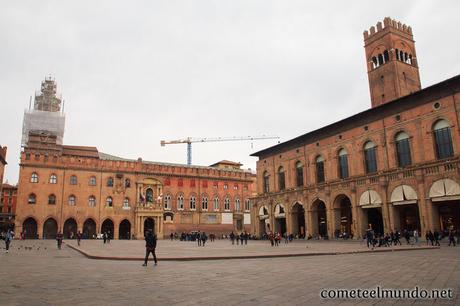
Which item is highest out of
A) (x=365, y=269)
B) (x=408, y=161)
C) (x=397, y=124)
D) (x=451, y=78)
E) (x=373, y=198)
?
(x=451, y=78)

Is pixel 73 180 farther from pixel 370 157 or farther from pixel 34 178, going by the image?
pixel 370 157

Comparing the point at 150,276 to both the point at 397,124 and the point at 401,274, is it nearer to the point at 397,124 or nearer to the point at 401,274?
the point at 401,274

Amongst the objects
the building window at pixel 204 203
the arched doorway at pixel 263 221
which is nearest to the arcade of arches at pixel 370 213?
the arched doorway at pixel 263 221

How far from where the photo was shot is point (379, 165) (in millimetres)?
36281

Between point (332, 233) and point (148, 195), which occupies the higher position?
point (148, 195)

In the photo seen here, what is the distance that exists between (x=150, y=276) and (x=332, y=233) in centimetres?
3285

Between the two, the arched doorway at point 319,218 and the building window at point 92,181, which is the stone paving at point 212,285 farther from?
the building window at point 92,181

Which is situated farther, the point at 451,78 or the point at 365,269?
the point at 451,78

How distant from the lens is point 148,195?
61.7 metres

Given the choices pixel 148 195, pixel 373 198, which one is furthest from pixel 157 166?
pixel 373 198

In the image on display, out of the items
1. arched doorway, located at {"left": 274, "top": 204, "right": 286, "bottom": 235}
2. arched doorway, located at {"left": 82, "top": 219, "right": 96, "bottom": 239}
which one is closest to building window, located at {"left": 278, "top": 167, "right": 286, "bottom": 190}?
arched doorway, located at {"left": 274, "top": 204, "right": 286, "bottom": 235}

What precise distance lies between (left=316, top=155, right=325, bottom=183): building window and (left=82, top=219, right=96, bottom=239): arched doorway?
35.0m

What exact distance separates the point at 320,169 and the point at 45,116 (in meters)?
51.2

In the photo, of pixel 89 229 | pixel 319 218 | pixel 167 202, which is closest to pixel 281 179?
pixel 319 218
